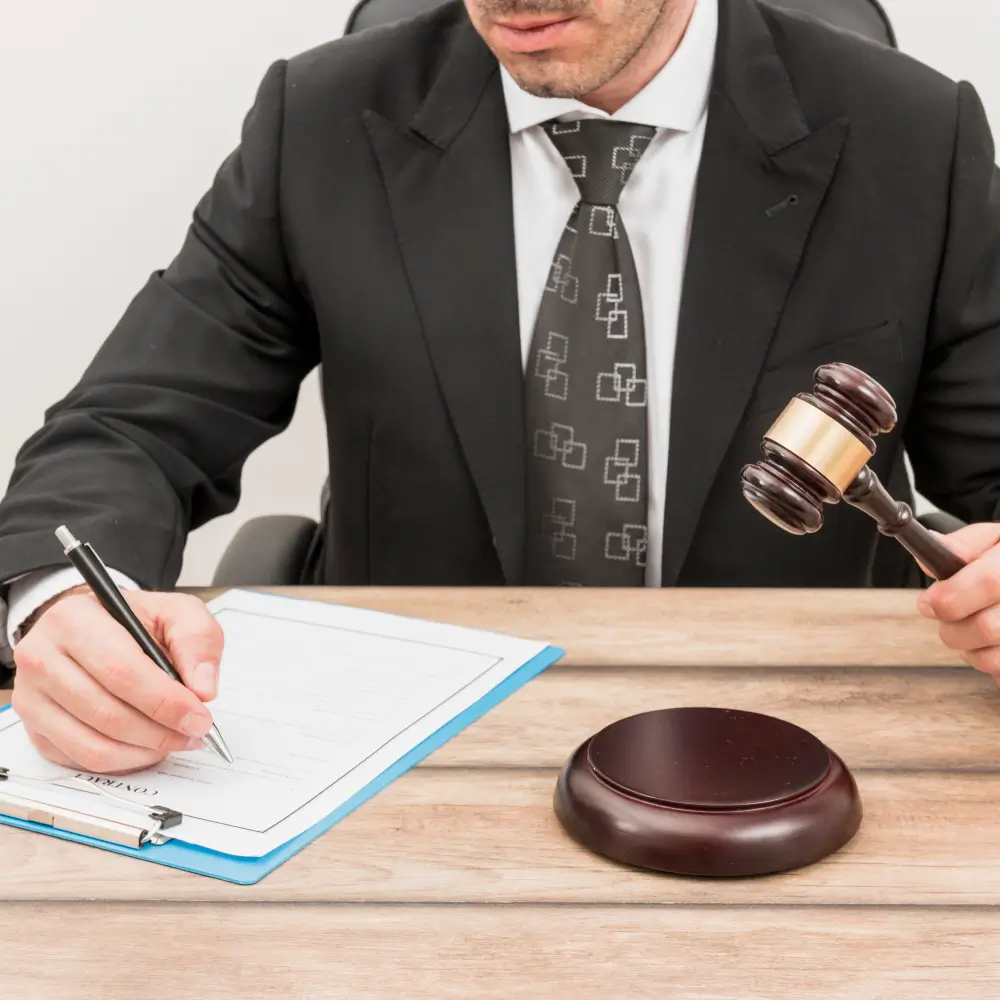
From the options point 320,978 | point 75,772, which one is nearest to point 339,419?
point 75,772

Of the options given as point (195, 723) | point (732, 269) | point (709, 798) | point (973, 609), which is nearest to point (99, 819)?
point (195, 723)

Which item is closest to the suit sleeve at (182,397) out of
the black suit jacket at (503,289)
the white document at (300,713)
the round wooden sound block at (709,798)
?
the black suit jacket at (503,289)

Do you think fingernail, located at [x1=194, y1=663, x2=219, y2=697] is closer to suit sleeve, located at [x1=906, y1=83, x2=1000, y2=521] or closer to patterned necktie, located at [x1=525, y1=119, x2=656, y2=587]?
patterned necktie, located at [x1=525, y1=119, x2=656, y2=587]

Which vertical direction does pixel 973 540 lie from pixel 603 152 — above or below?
below

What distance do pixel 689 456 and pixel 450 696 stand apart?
576 mm

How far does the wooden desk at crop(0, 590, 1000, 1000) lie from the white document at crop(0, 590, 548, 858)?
0.03m

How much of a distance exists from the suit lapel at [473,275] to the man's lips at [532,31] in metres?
0.19

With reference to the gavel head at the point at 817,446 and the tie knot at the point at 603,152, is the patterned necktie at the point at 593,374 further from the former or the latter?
the gavel head at the point at 817,446

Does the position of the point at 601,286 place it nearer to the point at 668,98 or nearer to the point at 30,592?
the point at 668,98

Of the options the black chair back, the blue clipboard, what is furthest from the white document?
the black chair back

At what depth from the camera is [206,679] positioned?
92 centimetres

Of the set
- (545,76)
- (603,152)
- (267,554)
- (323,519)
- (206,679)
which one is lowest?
(323,519)

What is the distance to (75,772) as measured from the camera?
0.92 m

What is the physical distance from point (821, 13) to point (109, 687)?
52.0 inches
